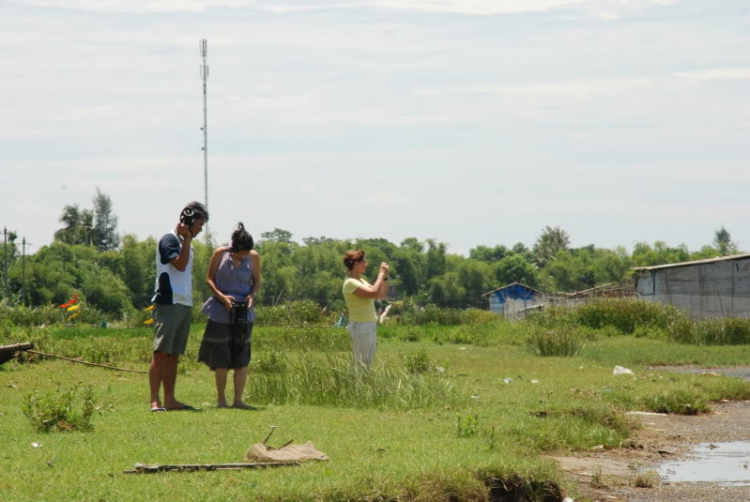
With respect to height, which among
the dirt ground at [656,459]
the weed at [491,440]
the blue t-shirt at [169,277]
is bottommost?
the dirt ground at [656,459]

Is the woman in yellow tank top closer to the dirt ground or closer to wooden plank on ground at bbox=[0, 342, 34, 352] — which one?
the dirt ground

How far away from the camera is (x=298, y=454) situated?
7570 millimetres

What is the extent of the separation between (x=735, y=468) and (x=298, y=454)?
4.03 metres

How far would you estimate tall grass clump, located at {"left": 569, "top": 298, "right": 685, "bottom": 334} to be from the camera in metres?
28.6

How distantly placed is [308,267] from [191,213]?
110 metres

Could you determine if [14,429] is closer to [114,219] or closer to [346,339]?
[346,339]

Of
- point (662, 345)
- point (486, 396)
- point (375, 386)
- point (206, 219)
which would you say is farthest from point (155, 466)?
point (662, 345)

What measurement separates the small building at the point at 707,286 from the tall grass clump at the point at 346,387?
23.6 m

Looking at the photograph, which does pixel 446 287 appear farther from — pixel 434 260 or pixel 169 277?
pixel 169 277

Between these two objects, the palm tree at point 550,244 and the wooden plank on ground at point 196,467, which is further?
the palm tree at point 550,244

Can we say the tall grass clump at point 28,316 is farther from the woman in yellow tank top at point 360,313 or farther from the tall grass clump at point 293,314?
the woman in yellow tank top at point 360,313

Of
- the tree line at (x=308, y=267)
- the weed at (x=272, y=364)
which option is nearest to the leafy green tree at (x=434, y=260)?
the tree line at (x=308, y=267)

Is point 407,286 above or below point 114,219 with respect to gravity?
below

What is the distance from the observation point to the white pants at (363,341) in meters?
11.5
